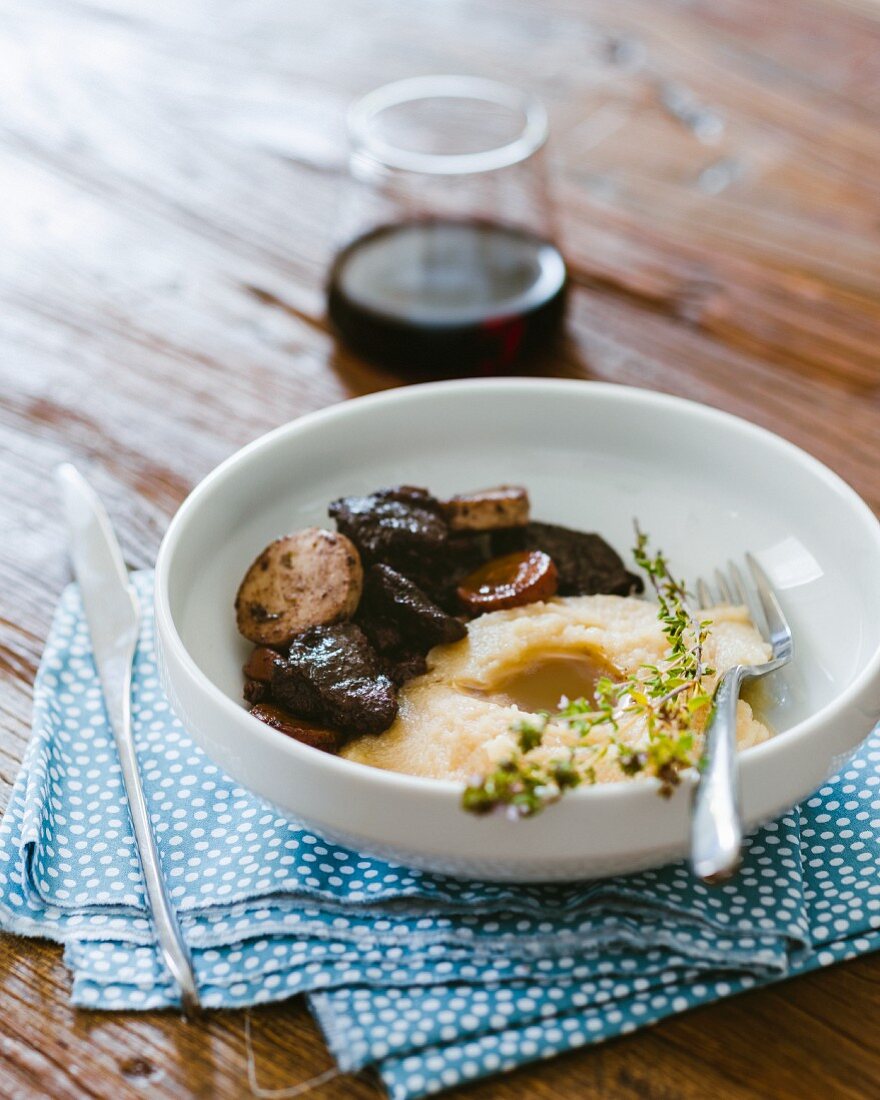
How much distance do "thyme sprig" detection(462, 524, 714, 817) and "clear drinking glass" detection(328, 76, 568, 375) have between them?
2.21 ft

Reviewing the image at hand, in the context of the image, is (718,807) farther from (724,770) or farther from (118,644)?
(118,644)

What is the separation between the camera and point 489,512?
1510 millimetres

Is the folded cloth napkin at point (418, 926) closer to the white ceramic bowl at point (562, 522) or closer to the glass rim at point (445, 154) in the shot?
the white ceramic bowl at point (562, 522)

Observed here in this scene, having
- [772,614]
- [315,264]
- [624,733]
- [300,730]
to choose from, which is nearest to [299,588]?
[300,730]

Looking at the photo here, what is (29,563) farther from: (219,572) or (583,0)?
(583,0)

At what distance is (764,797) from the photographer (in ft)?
3.55

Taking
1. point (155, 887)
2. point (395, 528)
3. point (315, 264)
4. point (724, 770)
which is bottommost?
point (315, 264)

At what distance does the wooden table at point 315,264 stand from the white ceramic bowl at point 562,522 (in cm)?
18

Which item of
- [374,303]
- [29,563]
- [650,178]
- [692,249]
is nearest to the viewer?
[29,563]

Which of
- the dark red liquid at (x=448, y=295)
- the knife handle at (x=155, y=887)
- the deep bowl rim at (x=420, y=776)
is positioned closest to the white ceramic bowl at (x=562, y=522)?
the deep bowl rim at (x=420, y=776)

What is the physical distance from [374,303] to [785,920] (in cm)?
116

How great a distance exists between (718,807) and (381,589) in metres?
0.52

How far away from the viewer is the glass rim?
198 centimetres

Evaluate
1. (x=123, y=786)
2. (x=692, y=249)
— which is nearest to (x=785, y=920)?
(x=123, y=786)
